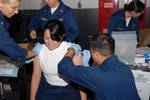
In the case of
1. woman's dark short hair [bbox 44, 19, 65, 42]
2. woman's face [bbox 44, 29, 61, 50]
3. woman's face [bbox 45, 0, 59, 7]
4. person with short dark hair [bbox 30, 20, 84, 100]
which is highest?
woman's face [bbox 45, 0, 59, 7]

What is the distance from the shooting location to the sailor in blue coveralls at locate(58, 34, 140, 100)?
1.60 metres

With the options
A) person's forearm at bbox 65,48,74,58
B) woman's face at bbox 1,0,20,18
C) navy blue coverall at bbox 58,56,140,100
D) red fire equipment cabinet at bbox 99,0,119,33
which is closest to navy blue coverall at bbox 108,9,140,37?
red fire equipment cabinet at bbox 99,0,119,33

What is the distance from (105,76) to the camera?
160 centimetres

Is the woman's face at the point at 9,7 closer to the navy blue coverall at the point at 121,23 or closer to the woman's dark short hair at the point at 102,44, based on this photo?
the woman's dark short hair at the point at 102,44

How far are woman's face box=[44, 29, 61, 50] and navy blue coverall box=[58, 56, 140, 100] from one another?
1.82ft

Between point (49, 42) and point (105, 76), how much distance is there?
718 millimetres

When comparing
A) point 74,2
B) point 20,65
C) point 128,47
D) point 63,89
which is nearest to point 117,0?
point 74,2

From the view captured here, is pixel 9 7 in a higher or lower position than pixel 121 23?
higher

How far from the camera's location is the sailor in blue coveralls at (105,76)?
1602mm

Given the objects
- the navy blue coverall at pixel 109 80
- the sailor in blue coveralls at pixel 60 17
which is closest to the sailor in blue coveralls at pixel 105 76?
the navy blue coverall at pixel 109 80

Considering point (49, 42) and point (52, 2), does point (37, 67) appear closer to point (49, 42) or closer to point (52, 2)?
point (49, 42)

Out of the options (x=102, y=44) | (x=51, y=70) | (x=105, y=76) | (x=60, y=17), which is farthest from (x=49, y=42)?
(x=60, y=17)

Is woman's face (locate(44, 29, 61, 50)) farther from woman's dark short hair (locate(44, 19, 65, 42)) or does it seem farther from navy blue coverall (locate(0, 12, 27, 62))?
navy blue coverall (locate(0, 12, 27, 62))

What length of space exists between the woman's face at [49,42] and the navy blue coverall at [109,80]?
1.82ft
